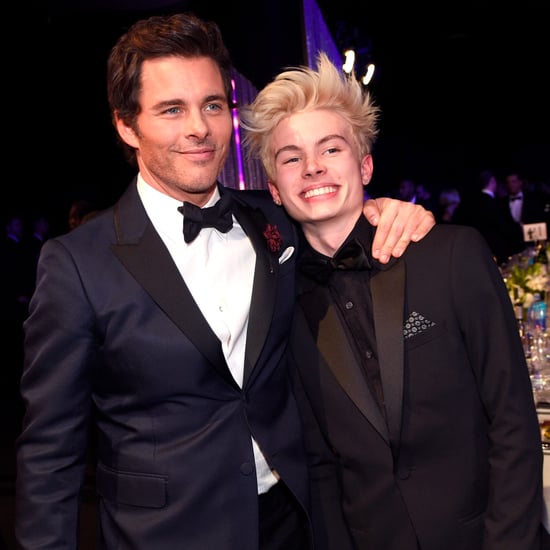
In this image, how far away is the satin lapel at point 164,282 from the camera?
171 cm

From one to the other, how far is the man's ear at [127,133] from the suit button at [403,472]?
1.23 meters

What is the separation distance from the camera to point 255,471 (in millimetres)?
1811

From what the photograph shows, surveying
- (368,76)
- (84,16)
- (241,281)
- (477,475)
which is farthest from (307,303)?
(368,76)

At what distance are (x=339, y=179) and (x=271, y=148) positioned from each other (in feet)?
0.88

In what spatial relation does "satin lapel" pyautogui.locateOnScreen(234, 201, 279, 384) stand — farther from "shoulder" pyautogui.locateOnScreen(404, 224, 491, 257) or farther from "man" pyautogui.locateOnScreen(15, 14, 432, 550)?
"shoulder" pyautogui.locateOnScreen(404, 224, 491, 257)

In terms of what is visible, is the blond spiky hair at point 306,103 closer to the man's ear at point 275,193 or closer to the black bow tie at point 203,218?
the man's ear at point 275,193

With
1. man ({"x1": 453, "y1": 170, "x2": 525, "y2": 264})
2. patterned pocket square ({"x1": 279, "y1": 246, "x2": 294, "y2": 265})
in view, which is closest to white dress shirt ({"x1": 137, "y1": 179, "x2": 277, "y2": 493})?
patterned pocket square ({"x1": 279, "y1": 246, "x2": 294, "y2": 265})

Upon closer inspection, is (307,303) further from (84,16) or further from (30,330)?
(84,16)

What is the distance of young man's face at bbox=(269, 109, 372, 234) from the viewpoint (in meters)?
2.01

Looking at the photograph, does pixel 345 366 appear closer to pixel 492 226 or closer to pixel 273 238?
pixel 273 238

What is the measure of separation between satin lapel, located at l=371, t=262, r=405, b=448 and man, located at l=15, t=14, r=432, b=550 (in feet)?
0.56

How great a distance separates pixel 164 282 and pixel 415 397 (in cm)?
76

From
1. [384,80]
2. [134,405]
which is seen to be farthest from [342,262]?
[384,80]

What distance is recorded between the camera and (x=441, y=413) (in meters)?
1.81
